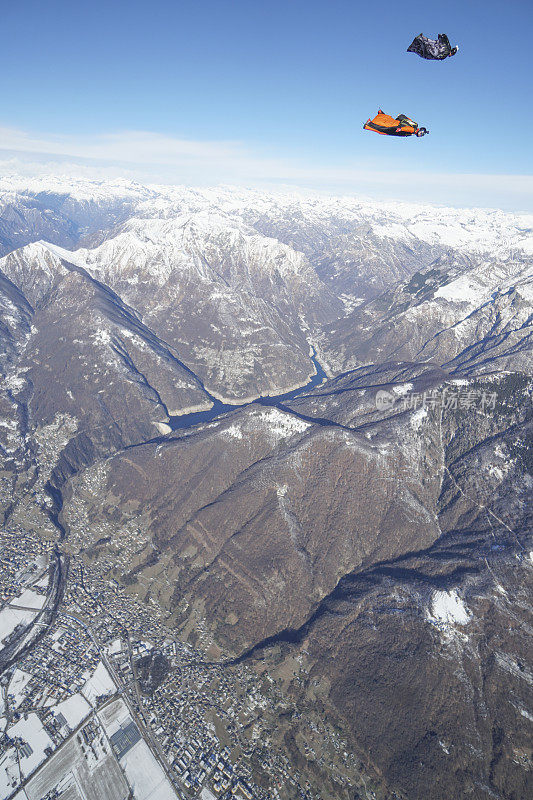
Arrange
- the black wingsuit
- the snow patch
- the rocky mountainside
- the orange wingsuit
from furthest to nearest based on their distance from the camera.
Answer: the snow patch
the rocky mountainside
the orange wingsuit
the black wingsuit

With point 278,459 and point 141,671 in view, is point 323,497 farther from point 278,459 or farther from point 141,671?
point 141,671

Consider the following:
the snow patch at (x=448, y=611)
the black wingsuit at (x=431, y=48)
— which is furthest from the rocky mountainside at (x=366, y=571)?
the black wingsuit at (x=431, y=48)

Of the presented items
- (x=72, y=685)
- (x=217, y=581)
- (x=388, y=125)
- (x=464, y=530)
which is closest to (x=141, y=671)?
(x=72, y=685)

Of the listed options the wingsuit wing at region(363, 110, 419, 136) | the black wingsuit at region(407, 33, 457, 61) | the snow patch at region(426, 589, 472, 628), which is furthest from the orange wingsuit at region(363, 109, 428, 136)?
the snow patch at region(426, 589, 472, 628)

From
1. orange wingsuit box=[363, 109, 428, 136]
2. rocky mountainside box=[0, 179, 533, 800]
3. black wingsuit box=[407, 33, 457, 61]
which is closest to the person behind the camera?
black wingsuit box=[407, 33, 457, 61]

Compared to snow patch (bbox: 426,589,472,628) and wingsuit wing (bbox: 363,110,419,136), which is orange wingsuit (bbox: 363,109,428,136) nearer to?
wingsuit wing (bbox: 363,110,419,136)

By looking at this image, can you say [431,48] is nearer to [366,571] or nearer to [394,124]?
[394,124]

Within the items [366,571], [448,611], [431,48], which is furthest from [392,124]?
[366,571]

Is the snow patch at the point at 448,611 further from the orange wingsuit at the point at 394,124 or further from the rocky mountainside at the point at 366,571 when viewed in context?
the orange wingsuit at the point at 394,124
